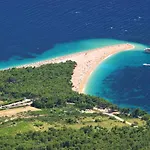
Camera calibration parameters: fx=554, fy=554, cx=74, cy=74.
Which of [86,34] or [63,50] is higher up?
[86,34]

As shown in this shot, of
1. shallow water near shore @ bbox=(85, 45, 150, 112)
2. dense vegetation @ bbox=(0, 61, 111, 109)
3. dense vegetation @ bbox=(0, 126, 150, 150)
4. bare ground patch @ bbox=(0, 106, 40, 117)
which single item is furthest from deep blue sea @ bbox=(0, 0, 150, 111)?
dense vegetation @ bbox=(0, 126, 150, 150)

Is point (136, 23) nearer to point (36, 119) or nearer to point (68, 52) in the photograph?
point (68, 52)

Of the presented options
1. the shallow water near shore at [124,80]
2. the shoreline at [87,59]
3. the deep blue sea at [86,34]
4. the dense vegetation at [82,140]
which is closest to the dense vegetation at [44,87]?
the shoreline at [87,59]

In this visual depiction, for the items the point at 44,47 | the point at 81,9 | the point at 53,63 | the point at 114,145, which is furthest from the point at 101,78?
the point at 114,145

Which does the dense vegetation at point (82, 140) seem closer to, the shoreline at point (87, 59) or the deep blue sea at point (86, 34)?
the deep blue sea at point (86, 34)

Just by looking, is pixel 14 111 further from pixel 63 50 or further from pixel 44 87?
pixel 63 50

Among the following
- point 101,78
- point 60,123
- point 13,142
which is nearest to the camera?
point 13,142

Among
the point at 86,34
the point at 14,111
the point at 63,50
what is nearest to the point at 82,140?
the point at 14,111
